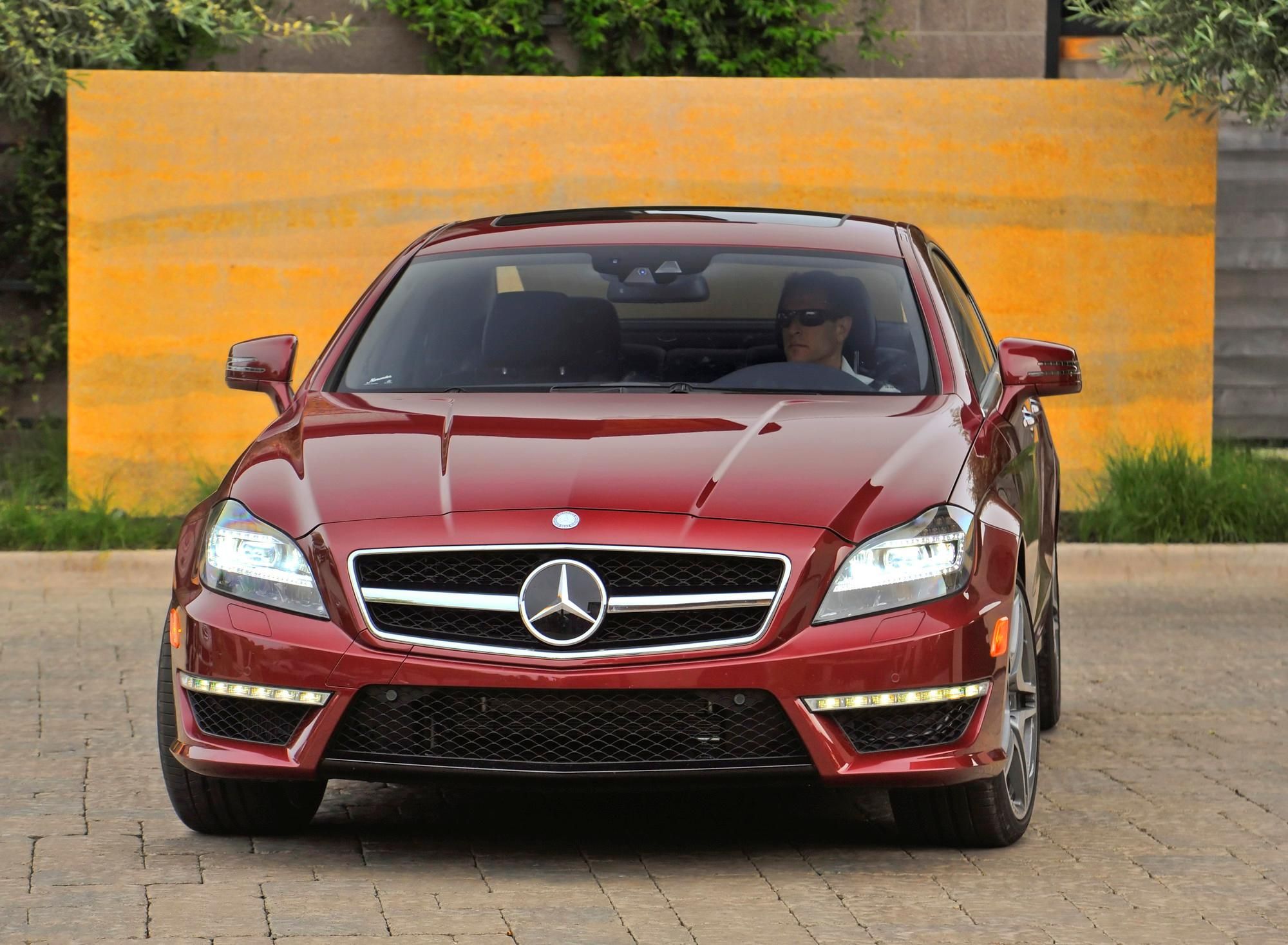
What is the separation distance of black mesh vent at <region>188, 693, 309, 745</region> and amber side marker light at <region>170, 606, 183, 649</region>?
130 millimetres

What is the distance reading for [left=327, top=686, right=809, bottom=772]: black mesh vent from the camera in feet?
16.2

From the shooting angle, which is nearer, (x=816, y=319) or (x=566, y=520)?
(x=566, y=520)

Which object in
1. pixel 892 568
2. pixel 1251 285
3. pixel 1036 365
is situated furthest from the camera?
pixel 1251 285

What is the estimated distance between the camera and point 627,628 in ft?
16.2

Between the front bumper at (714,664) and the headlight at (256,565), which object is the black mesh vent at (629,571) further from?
the headlight at (256,565)

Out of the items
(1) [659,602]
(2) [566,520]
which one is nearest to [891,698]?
(1) [659,602]

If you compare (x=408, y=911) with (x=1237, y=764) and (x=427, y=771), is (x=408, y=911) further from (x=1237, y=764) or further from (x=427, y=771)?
(x=1237, y=764)

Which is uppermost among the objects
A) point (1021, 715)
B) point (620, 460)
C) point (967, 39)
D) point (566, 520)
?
point (967, 39)

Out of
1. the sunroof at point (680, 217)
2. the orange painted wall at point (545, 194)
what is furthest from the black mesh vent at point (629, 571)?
the orange painted wall at point (545, 194)

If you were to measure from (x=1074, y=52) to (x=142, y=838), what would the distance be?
39.9ft

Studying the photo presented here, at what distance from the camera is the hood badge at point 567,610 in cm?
491

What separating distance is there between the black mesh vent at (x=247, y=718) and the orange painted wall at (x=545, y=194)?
23.0 feet

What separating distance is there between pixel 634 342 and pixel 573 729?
2170mm

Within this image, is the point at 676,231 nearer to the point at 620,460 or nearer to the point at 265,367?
the point at 265,367
